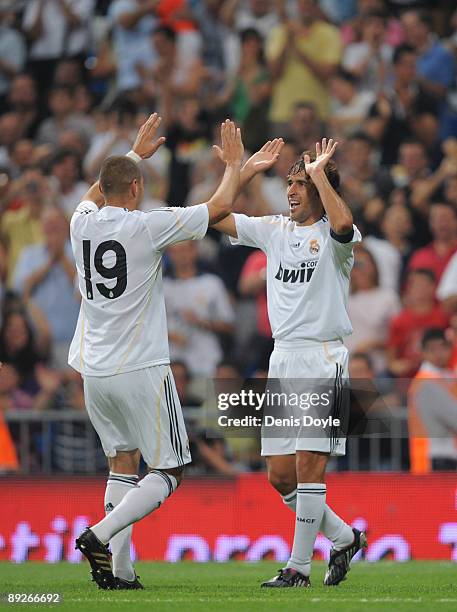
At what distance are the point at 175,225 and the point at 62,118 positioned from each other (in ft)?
31.4

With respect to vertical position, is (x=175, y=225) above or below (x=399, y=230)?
above

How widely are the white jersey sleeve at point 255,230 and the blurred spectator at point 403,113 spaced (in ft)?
21.9

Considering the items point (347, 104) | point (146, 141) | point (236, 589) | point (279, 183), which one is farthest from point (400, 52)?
point (236, 589)

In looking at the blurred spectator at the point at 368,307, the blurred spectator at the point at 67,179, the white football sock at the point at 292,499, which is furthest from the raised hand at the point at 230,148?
the blurred spectator at the point at 67,179

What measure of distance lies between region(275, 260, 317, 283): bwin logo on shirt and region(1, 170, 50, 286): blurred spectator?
7.37 meters

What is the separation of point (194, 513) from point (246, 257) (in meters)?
3.62

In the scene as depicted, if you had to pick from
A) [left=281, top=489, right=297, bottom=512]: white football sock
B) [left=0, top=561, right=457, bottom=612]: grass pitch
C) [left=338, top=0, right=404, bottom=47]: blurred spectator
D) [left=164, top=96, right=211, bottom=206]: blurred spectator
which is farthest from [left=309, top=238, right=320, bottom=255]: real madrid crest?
[left=338, top=0, right=404, bottom=47]: blurred spectator

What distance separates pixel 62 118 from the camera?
17359 millimetres

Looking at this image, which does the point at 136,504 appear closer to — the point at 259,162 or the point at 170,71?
the point at 259,162

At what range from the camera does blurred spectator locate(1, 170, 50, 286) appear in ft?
51.6

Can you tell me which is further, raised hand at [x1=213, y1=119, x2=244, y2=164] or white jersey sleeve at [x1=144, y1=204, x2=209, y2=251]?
raised hand at [x1=213, y1=119, x2=244, y2=164]

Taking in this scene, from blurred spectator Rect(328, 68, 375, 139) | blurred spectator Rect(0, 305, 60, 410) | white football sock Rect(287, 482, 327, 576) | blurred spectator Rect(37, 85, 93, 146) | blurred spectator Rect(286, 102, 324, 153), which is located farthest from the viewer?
blurred spectator Rect(37, 85, 93, 146)

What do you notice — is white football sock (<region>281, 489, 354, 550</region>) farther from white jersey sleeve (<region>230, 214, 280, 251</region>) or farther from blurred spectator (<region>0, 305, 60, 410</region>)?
blurred spectator (<region>0, 305, 60, 410</region>)

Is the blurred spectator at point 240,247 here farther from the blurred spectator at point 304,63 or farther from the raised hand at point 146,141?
the raised hand at point 146,141
